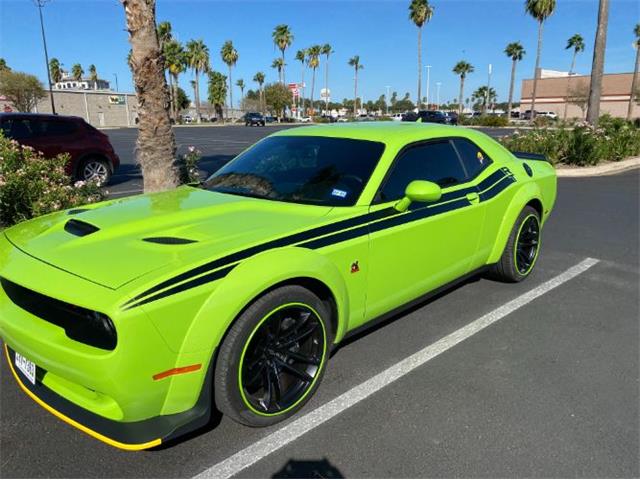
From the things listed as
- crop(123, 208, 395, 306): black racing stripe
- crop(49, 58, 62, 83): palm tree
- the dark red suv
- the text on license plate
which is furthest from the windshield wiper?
crop(49, 58, 62, 83): palm tree

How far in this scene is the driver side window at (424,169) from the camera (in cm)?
328

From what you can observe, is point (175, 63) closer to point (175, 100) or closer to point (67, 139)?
point (175, 100)

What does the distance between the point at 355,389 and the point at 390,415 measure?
320 millimetres

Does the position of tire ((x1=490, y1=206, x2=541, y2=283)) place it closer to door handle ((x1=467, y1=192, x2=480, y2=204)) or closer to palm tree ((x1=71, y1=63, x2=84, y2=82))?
door handle ((x1=467, y1=192, x2=480, y2=204))

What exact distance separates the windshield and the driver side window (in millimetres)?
159

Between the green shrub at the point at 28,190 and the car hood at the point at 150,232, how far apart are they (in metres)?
2.39

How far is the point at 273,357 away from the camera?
2.61 meters

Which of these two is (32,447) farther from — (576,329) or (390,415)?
(576,329)

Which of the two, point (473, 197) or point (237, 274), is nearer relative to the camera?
point (237, 274)

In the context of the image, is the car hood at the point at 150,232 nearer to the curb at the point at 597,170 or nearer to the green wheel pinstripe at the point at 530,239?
the green wheel pinstripe at the point at 530,239

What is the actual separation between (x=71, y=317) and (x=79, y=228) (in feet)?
2.53

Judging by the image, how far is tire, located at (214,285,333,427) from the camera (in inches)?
92.9

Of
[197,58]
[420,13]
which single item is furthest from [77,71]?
[420,13]

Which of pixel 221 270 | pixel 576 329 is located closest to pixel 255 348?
pixel 221 270
